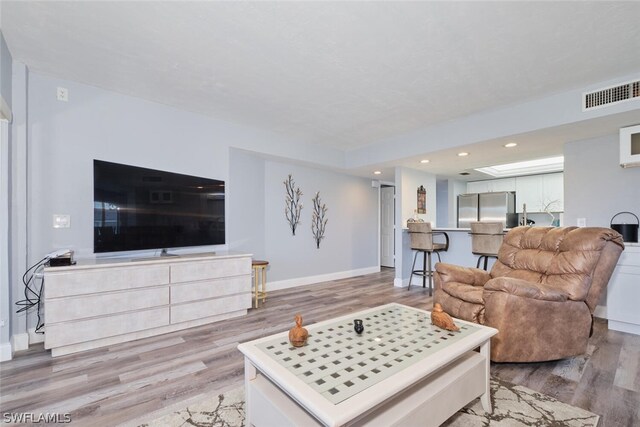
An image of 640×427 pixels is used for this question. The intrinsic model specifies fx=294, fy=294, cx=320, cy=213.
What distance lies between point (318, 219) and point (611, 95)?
4.00m

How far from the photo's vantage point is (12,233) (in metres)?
2.47

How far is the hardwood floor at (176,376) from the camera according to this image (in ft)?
5.76

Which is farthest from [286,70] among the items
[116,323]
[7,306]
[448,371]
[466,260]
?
[466,260]

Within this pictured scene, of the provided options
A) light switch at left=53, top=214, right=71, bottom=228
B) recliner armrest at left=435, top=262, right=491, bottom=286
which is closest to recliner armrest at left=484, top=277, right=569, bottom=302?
recliner armrest at left=435, top=262, right=491, bottom=286

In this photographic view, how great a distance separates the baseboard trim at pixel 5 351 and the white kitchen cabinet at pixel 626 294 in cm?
548

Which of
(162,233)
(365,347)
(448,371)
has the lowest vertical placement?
(448,371)

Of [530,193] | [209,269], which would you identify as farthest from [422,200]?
[209,269]

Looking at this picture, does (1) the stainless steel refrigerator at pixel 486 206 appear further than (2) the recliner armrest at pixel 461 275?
Yes

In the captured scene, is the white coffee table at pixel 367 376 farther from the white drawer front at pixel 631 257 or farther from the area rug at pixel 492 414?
the white drawer front at pixel 631 257

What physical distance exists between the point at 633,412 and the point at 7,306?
4.38m

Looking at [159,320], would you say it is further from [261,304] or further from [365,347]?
[365,347]

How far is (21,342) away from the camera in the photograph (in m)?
2.52

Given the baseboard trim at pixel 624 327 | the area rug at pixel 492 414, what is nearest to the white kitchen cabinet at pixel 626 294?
the baseboard trim at pixel 624 327
